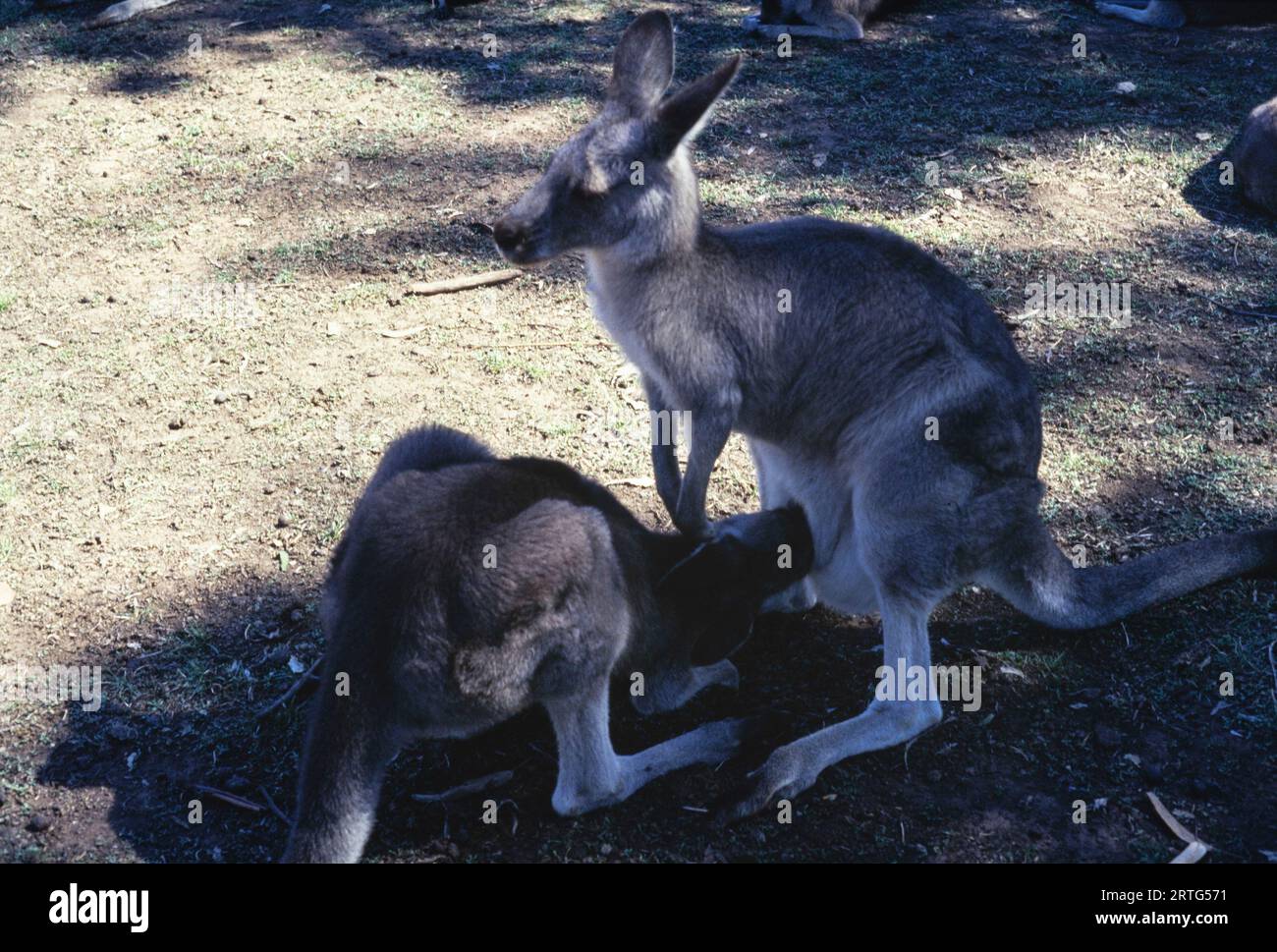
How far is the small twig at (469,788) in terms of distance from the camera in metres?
3.30

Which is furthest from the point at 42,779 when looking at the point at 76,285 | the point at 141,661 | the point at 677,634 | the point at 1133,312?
the point at 1133,312

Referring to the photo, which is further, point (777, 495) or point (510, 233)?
point (777, 495)

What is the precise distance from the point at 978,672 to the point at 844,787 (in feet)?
2.03

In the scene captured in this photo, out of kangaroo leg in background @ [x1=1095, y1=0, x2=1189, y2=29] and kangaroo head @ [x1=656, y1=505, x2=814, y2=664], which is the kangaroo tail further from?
kangaroo leg in background @ [x1=1095, y1=0, x2=1189, y2=29]

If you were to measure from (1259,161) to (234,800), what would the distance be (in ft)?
17.8

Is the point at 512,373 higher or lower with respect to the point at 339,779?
higher

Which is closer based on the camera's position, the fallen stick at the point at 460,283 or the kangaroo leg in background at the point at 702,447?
the kangaroo leg in background at the point at 702,447

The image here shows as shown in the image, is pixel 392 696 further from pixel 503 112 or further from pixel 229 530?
pixel 503 112

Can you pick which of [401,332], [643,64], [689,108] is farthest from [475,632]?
[401,332]

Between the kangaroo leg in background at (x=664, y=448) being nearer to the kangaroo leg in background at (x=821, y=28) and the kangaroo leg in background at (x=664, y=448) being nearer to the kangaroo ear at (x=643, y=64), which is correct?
the kangaroo ear at (x=643, y=64)

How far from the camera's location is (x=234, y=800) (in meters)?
3.27

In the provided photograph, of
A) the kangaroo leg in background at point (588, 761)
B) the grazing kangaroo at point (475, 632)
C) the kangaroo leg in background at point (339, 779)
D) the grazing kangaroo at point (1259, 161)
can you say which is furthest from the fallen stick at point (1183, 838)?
the grazing kangaroo at point (1259, 161)

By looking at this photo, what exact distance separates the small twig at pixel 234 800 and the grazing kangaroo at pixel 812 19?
626 cm

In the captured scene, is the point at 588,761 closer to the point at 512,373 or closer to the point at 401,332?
the point at 512,373
